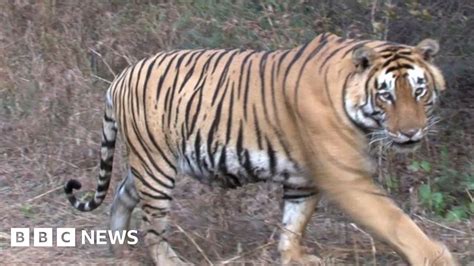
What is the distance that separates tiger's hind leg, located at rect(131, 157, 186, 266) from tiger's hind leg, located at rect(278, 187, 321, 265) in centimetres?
59

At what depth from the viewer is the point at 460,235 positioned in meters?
6.01

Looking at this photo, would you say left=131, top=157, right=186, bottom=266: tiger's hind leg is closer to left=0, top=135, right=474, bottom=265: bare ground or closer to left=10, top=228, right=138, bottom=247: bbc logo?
left=0, top=135, right=474, bottom=265: bare ground

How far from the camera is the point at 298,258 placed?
5.69m

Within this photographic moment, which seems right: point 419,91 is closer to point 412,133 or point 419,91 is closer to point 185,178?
point 412,133

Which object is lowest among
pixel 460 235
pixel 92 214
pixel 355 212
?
pixel 92 214

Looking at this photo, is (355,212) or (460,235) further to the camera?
(460,235)

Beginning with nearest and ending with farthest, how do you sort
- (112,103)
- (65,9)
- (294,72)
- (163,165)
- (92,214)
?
(294,72)
(163,165)
(112,103)
(92,214)
(65,9)

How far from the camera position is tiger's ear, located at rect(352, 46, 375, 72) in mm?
5148

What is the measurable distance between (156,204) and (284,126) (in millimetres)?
947

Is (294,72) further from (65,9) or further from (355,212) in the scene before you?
(65,9)

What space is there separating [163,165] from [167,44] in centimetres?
277

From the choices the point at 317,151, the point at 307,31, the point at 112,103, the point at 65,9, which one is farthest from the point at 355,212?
the point at 65,9

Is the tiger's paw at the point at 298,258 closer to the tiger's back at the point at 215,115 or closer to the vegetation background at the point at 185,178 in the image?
the vegetation background at the point at 185,178

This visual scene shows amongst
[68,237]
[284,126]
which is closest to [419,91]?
[284,126]
